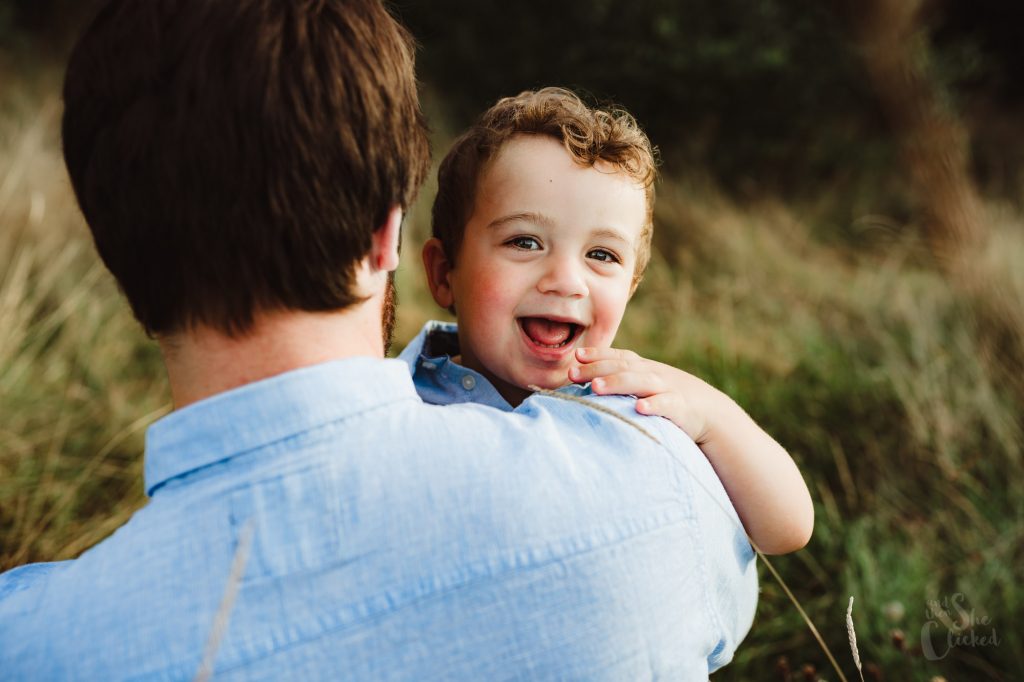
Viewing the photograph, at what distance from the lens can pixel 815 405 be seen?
11.9 ft

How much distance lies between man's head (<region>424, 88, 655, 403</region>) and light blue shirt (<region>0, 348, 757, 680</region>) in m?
0.64

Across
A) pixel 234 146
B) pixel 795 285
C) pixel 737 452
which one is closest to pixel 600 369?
pixel 737 452

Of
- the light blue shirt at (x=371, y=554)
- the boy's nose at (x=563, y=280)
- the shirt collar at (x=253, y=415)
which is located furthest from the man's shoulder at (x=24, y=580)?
the boy's nose at (x=563, y=280)

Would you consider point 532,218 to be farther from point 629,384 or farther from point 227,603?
point 227,603

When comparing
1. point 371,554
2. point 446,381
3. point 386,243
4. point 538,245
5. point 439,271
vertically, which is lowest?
point 446,381

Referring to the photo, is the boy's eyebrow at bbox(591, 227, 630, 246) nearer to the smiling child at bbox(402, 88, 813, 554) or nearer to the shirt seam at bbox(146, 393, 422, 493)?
the smiling child at bbox(402, 88, 813, 554)

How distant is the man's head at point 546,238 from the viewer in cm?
Result: 177

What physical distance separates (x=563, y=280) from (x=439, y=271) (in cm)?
41

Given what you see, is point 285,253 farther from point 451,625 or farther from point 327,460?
point 451,625

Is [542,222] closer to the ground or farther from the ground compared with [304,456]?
farther from the ground

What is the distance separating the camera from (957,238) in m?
4.82

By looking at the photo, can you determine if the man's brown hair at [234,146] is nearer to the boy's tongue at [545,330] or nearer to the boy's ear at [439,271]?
the boy's tongue at [545,330]

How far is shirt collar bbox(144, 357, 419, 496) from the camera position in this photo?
3.56ft

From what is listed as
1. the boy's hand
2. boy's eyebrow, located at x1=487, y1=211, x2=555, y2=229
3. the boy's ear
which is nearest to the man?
the boy's hand
